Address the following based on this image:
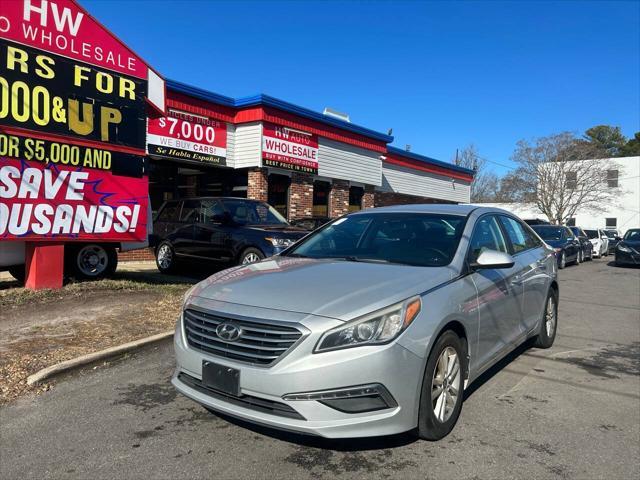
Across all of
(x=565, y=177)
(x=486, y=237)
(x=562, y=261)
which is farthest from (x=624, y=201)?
(x=486, y=237)

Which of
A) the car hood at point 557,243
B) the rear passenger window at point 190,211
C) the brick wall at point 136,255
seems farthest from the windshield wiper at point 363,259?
the car hood at point 557,243

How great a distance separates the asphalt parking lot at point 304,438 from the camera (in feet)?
10.2

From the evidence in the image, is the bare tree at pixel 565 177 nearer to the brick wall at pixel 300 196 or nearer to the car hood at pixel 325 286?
the brick wall at pixel 300 196

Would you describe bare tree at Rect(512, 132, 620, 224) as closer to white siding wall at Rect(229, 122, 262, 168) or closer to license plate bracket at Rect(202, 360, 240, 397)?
white siding wall at Rect(229, 122, 262, 168)

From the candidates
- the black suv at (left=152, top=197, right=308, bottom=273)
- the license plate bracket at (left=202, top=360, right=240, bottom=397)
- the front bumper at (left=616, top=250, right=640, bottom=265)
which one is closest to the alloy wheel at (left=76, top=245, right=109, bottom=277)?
the black suv at (left=152, top=197, right=308, bottom=273)

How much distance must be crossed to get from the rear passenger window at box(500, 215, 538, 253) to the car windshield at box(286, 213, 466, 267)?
1.05m

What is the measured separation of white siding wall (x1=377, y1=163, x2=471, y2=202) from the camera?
2294 cm

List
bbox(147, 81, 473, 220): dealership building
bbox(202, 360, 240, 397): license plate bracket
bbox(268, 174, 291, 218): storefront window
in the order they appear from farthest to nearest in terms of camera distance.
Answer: bbox(268, 174, 291, 218): storefront window, bbox(147, 81, 473, 220): dealership building, bbox(202, 360, 240, 397): license plate bracket

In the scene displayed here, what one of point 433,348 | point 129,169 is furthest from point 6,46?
point 433,348

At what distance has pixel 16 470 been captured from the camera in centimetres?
313

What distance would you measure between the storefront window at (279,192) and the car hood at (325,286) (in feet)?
39.3

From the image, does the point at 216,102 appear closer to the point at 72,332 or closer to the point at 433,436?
the point at 72,332

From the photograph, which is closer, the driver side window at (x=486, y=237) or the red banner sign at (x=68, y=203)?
the driver side window at (x=486, y=237)

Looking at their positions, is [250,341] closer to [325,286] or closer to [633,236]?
[325,286]
